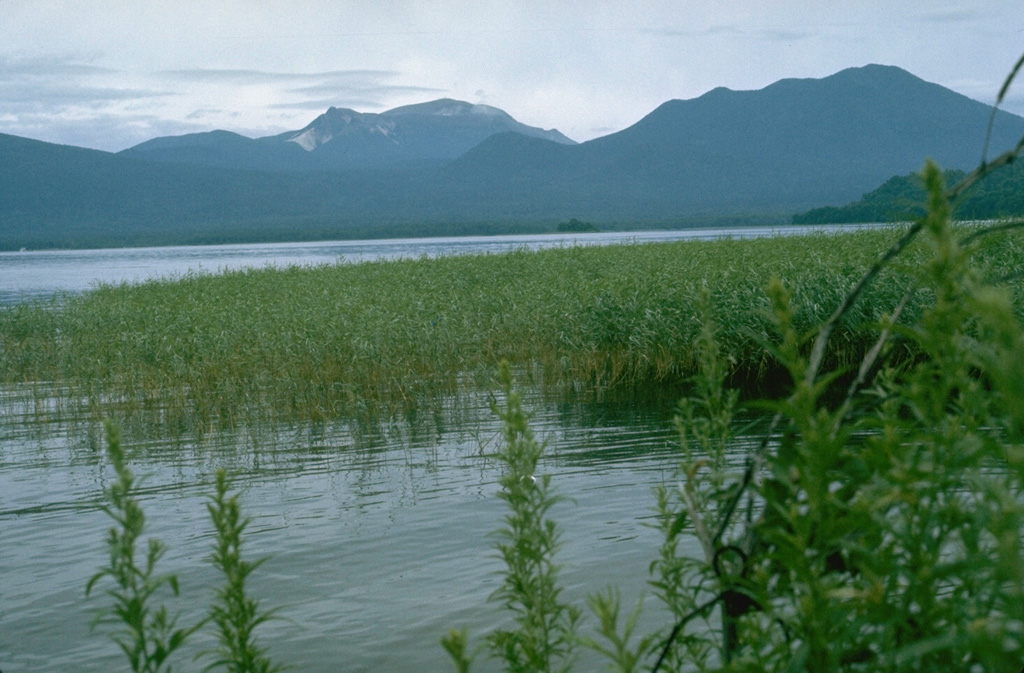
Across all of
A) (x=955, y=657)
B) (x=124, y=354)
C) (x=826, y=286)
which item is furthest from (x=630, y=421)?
(x=955, y=657)

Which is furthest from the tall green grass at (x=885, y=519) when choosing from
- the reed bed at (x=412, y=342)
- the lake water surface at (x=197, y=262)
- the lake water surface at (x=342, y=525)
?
the lake water surface at (x=197, y=262)

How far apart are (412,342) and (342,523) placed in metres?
6.77

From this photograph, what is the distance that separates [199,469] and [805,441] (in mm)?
10394

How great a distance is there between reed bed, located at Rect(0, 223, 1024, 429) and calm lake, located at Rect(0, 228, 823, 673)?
1.18 m

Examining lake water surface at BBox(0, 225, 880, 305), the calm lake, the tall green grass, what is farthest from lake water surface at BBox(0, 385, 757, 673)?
lake water surface at BBox(0, 225, 880, 305)

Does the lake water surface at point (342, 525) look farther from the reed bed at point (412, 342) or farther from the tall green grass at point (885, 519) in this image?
the tall green grass at point (885, 519)

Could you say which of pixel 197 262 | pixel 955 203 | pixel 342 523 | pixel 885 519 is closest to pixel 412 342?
pixel 342 523

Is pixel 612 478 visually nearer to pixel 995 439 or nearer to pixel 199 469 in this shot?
pixel 199 469

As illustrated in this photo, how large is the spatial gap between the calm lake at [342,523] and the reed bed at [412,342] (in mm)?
1184

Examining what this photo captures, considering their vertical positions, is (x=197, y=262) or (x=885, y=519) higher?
(x=197, y=262)

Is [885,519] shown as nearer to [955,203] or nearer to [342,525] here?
[955,203]

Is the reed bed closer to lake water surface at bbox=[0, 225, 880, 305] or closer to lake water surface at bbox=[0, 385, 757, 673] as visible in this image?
lake water surface at bbox=[0, 385, 757, 673]

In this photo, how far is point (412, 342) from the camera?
15742 millimetres

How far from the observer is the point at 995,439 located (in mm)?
2016
